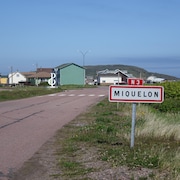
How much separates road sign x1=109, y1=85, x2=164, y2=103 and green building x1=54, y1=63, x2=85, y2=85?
98.7 meters

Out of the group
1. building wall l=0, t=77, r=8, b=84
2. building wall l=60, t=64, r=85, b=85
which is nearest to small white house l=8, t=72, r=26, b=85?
building wall l=0, t=77, r=8, b=84

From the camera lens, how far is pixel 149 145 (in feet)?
31.3

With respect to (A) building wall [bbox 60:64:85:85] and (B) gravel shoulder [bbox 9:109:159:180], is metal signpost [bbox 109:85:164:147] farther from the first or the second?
(A) building wall [bbox 60:64:85:85]

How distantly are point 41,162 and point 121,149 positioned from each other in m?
1.75

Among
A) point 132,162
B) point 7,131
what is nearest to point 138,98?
point 132,162

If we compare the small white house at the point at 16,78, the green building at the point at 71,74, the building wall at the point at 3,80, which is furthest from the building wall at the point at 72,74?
the building wall at the point at 3,80

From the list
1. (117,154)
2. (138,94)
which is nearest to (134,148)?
(117,154)

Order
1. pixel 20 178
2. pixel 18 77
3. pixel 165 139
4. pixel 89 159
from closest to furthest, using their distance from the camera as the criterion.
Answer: pixel 20 178 < pixel 89 159 < pixel 165 139 < pixel 18 77

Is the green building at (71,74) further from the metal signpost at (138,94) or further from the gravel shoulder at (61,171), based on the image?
the metal signpost at (138,94)

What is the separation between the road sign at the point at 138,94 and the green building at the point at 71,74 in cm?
9875

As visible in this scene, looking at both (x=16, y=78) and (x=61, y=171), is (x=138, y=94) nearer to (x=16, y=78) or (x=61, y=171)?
(x=61, y=171)

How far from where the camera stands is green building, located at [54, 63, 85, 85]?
107625mm

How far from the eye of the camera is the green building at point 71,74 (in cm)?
10762

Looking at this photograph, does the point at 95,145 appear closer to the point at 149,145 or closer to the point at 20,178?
the point at 149,145
